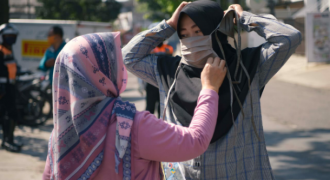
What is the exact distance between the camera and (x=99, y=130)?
4.97 feet

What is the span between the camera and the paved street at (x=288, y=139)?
4.71 metres

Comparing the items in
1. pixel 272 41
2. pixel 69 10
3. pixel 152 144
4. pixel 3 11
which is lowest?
pixel 152 144

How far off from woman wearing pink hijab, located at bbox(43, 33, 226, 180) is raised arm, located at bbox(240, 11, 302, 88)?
0.67m

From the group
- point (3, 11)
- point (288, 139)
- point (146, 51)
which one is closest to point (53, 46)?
point (3, 11)

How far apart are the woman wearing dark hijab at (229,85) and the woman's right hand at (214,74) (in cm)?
7

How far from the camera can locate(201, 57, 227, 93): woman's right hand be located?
179 centimetres

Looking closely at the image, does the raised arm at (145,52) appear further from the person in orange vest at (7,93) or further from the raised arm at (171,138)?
the person in orange vest at (7,93)

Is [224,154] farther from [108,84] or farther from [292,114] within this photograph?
[292,114]

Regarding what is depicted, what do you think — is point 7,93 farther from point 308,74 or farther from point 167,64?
point 308,74

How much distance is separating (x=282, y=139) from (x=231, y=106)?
4.52 m

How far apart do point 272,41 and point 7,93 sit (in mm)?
4780

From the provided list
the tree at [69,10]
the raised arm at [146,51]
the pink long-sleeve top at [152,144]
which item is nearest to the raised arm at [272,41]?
the raised arm at [146,51]

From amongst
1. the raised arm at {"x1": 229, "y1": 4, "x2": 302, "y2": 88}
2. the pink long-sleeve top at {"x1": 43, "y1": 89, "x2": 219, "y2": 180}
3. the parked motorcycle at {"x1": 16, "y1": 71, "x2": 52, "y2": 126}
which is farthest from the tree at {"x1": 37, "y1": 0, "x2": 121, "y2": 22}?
the pink long-sleeve top at {"x1": 43, "y1": 89, "x2": 219, "y2": 180}

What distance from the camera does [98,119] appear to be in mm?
1516
